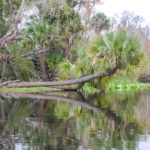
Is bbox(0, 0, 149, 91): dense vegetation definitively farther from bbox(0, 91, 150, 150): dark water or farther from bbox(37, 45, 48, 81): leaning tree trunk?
bbox(0, 91, 150, 150): dark water

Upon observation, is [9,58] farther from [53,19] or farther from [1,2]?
[53,19]

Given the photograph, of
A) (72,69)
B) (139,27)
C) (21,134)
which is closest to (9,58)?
(72,69)

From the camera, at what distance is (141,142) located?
13.7 feet

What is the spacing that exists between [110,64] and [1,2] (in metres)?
8.81

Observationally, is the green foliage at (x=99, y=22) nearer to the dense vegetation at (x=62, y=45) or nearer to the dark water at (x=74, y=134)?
the dense vegetation at (x=62, y=45)

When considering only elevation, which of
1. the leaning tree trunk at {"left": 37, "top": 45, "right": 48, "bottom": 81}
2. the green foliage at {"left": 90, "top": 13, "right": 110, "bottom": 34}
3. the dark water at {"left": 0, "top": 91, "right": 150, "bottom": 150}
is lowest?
the dark water at {"left": 0, "top": 91, "right": 150, "bottom": 150}

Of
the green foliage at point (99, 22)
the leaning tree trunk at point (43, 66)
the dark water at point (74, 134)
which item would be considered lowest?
the dark water at point (74, 134)

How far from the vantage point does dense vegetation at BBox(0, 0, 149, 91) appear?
46.1 ft

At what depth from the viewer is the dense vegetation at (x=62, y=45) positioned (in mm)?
14062

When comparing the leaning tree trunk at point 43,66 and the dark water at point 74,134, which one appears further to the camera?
the leaning tree trunk at point 43,66

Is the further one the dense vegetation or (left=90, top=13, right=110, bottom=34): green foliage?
(left=90, top=13, right=110, bottom=34): green foliage

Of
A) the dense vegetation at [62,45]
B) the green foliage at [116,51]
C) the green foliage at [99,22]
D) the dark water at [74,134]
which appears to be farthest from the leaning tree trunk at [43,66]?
the dark water at [74,134]

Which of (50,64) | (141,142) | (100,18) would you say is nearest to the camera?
(141,142)

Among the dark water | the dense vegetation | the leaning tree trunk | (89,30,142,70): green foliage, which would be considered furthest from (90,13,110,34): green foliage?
the dark water
